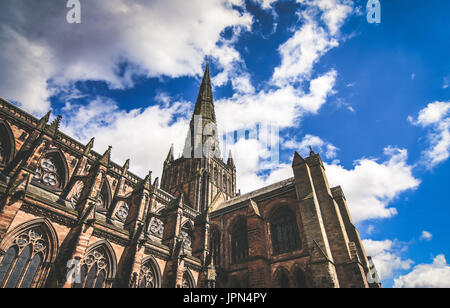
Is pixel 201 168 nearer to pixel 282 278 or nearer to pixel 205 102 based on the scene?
pixel 205 102

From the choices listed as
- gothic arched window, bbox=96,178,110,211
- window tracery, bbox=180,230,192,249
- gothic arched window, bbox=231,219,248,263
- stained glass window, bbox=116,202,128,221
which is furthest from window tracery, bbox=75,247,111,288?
gothic arched window, bbox=231,219,248,263

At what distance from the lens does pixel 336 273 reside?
13.7 m

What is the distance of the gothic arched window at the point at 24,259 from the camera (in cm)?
932

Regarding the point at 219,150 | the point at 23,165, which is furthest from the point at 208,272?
the point at 219,150

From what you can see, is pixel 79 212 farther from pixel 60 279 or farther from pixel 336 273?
pixel 336 273

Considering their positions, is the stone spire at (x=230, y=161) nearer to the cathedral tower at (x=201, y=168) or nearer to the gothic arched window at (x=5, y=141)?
the cathedral tower at (x=201, y=168)

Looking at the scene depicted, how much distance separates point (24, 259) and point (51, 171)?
27.4ft

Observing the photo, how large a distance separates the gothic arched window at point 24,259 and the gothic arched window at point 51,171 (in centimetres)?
665

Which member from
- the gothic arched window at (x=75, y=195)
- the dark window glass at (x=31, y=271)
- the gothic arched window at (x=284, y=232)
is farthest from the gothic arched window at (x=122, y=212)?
the gothic arched window at (x=284, y=232)
